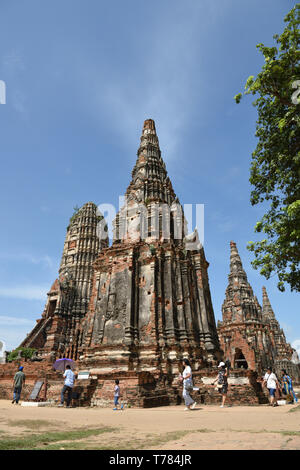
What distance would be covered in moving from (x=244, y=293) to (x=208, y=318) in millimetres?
28100

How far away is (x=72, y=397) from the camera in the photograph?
11578mm

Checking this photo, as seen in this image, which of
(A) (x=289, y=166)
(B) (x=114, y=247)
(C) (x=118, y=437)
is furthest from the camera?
(B) (x=114, y=247)

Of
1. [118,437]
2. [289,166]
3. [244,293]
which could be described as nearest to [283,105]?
[289,166]

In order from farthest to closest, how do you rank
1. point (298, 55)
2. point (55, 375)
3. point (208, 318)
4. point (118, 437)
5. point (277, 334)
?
point (277, 334) → point (208, 318) → point (55, 375) → point (298, 55) → point (118, 437)

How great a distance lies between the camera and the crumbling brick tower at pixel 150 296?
1545 centimetres

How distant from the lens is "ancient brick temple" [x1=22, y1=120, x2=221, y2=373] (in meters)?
15.5

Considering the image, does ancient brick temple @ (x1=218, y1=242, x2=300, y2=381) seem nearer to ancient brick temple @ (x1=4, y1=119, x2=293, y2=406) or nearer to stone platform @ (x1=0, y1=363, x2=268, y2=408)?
ancient brick temple @ (x1=4, y1=119, x2=293, y2=406)

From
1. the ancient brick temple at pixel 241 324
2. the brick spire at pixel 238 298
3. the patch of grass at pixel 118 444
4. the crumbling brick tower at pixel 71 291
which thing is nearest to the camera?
the patch of grass at pixel 118 444

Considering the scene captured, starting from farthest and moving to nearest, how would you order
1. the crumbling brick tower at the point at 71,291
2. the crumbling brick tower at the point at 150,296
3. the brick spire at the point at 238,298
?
the brick spire at the point at 238,298 → the crumbling brick tower at the point at 71,291 → the crumbling brick tower at the point at 150,296

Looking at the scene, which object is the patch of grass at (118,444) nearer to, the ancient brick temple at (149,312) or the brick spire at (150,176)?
the ancient brick temple at (149,312)

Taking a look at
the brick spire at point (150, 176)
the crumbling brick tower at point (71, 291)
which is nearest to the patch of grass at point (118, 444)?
the brick spire at point (150, 176)

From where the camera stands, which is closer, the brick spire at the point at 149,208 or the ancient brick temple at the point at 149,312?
the ancient brick temple at the point at 149,312

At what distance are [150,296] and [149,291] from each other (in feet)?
1.06
